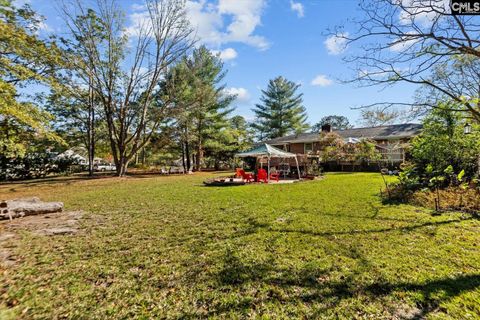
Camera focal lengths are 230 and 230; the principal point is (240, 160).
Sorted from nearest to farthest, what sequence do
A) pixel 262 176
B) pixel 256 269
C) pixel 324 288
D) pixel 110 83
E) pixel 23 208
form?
pixel 324 288
pixel 256 269
pixel 23 208
pixel 262 176
pixel 110 83

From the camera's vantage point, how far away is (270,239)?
168 inches

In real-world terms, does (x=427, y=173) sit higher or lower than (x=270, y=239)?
higher

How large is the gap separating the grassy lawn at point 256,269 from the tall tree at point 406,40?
2430 mm

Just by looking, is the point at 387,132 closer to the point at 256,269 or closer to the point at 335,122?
the point at 256,269

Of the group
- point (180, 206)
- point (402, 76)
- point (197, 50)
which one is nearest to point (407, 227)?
point (402, 76)

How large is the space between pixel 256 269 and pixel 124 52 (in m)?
21.2

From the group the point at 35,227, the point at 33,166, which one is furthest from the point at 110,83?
the point at 35,227

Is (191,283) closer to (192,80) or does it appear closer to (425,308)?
(425,308)

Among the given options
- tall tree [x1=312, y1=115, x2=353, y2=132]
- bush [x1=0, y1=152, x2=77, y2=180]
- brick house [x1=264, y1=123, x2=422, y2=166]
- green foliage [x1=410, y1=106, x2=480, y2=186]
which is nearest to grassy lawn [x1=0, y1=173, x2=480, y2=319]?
green foliage [x1=410, y1=106, x2=480, y2=186]

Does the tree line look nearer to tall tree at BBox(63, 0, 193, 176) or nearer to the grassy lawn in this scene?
tall tree at BBox(63, 0, 193, 176)

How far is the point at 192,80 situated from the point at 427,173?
22.8 m

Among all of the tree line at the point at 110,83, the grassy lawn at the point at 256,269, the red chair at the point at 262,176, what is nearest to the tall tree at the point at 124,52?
the tree line at the point at 110,83

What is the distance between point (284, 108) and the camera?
1500 inches

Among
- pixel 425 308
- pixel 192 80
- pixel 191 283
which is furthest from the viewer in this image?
pixel 192 80
